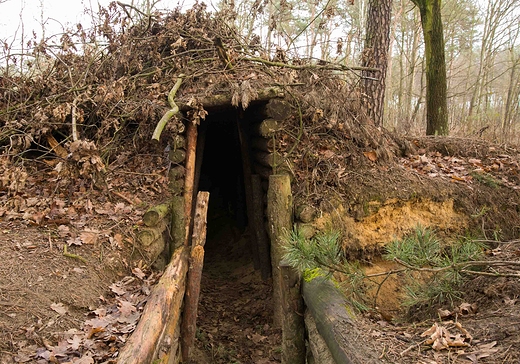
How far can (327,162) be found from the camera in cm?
601

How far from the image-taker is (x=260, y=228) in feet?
23.4

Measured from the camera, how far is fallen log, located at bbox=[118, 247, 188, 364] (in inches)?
114

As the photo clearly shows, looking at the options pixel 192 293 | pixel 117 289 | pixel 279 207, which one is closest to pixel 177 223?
pixel 192 293

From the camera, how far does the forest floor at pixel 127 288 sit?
7.54 ft

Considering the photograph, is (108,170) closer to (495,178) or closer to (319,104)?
(319,104)

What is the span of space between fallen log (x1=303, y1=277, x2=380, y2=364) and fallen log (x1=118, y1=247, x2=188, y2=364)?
1295mm

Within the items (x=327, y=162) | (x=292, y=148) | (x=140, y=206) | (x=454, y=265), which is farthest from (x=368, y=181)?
(x=454, y=265)

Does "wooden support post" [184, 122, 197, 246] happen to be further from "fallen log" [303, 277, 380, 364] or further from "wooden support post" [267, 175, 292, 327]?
"fallen log" [303, 277, 380, 364]

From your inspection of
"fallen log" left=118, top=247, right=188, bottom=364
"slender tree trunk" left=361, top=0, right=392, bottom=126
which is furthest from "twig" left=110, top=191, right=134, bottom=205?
"slender tree trunk" left=361, top=0, right=392, bottom=126

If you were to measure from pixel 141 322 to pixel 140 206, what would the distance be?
7.49 feet

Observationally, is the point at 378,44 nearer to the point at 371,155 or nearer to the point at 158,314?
the point at 371,155

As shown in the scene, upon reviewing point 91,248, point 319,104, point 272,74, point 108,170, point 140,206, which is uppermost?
point 272,74

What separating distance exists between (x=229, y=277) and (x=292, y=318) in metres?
4.17

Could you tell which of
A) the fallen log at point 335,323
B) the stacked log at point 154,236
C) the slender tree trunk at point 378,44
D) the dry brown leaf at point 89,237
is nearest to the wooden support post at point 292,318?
the fallen log at point 335,323
